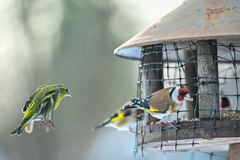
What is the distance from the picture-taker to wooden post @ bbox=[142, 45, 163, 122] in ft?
19.6

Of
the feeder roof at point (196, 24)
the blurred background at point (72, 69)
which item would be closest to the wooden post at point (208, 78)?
the feeder roof at point (196, 24)

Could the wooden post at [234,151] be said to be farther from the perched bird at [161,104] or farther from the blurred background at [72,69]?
the blurred background at [72,69]

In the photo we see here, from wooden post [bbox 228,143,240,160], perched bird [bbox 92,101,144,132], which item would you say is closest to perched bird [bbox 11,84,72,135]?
wooden post [bbox 228,143,240,160]

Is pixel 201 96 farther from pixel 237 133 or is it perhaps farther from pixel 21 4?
pixel 21 4

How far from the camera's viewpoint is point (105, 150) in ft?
40.9

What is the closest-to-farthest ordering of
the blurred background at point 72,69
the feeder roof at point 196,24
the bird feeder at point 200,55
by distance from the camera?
the feeder roof at point 196,24
the bird feeder at point 200,55
the blurred background at point 72,69

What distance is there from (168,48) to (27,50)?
7.65 meters

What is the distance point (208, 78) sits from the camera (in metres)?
5.55

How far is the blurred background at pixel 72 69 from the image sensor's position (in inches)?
483

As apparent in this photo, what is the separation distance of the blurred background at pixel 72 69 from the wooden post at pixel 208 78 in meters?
5.81

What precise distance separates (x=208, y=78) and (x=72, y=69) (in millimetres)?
8058

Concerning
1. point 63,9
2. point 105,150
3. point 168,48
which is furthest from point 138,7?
point 168,48

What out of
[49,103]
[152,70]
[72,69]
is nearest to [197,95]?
[152,70]

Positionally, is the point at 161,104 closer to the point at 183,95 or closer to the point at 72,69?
the point at 183,95
